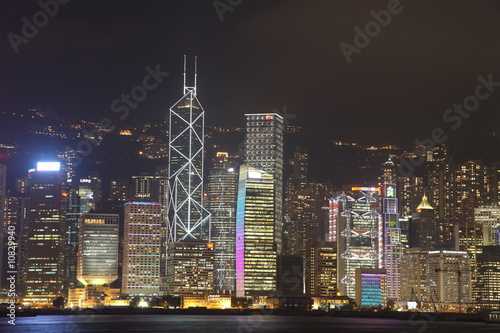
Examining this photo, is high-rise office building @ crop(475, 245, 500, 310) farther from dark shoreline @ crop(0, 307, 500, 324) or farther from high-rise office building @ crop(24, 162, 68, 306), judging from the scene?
high-rise office building @ crop(24, 162, 68, 306)

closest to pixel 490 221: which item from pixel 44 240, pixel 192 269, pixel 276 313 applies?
pixel 276 313

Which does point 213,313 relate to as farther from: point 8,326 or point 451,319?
point 8,326

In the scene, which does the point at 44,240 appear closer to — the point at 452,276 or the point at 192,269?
the point at 192,269

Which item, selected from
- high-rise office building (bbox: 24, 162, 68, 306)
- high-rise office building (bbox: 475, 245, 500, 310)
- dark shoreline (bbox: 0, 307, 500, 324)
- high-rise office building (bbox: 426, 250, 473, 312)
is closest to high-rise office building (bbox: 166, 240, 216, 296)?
dark shoreline (bbox: 0, 307, 500, 324)

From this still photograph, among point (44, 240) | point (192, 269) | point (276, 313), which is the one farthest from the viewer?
point (192, 269)

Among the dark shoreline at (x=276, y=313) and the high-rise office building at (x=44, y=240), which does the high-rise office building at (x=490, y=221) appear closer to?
the dark shoreline at (x=276, y=313)
